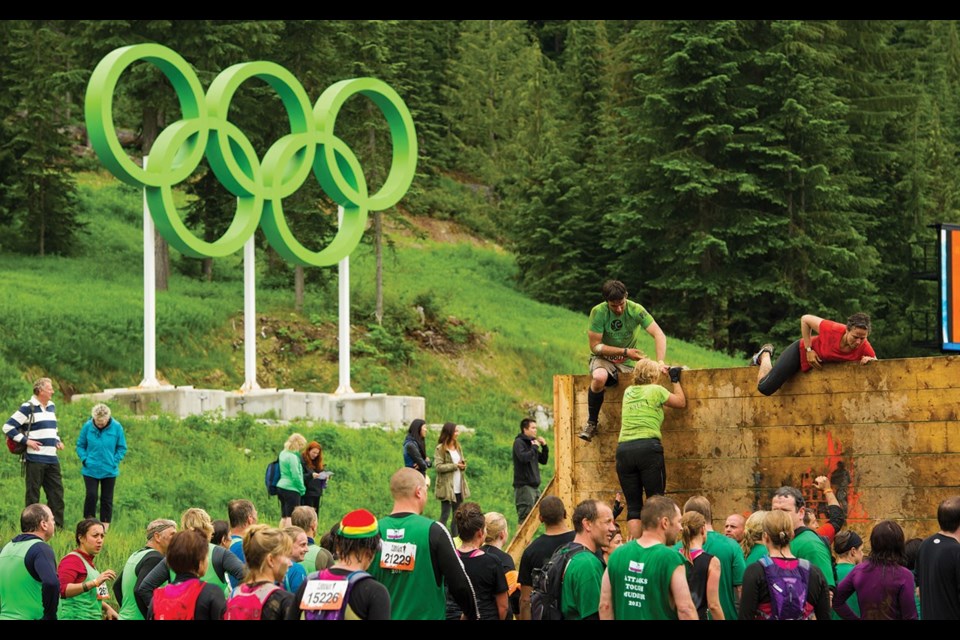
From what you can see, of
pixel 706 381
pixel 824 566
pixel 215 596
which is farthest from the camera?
pixel 706 381

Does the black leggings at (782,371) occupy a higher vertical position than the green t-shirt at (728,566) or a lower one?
higher

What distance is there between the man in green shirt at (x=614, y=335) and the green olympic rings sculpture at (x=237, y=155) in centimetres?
1267

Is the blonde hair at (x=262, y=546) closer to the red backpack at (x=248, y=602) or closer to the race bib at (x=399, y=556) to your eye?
the red backpack at (x=248, y=602)

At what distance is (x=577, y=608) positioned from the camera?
7918mm

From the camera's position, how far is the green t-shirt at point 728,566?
8352mm

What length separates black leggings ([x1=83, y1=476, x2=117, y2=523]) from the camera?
1570 centimetres

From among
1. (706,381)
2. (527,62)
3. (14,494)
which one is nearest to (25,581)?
(706,381)

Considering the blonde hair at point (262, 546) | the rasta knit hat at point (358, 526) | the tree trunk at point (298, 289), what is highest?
the tree trunk at point (298, 289)

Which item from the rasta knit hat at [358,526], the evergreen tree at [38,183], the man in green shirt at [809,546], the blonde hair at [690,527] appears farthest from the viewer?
the evergreen tree at [38,183]

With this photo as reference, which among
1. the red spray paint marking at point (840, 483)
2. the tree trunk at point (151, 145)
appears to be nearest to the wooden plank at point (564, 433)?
the red spray paint marking at point (840, 483)

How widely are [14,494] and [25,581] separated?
9.22m

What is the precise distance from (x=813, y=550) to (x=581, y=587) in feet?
5.56

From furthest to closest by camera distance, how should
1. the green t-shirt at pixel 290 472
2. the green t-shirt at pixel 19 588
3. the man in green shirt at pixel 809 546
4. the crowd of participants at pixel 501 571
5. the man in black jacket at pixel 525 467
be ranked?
the man in black jacket at pixel 525 467, the green t-shirt at pixel 290 472, the green t-shirt at pixel 19 588, the man in green shirt at pixel 809 546, the crowd of participants at pixel 501 571
